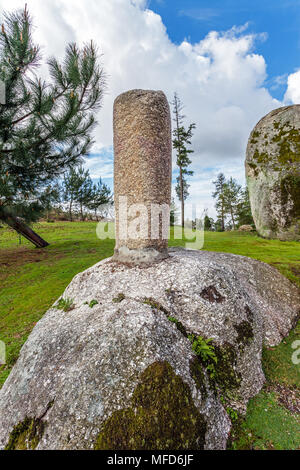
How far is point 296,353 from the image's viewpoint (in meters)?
4.63

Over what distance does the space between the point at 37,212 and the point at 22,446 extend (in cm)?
1059

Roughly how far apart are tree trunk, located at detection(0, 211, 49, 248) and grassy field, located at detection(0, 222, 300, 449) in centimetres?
121

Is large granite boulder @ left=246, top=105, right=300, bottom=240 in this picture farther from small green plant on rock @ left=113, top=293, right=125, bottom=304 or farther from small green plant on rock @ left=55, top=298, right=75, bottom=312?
small green plant on rock @ left=55, top=298, right=75, bottom=312

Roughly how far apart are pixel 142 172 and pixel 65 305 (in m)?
2.85

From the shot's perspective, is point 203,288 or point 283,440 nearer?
point 283,440

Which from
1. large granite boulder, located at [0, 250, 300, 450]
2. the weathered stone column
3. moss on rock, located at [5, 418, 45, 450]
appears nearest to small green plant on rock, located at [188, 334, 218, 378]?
large granite boulder, located at [0, 250, 300, 450]

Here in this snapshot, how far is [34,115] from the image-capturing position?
8852 mm

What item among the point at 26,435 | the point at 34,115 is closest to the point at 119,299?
the point at 26,435

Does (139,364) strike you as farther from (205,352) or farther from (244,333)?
(244,333)

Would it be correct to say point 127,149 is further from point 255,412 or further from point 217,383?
point 255,412

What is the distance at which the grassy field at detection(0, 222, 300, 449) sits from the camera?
2.91 metres
